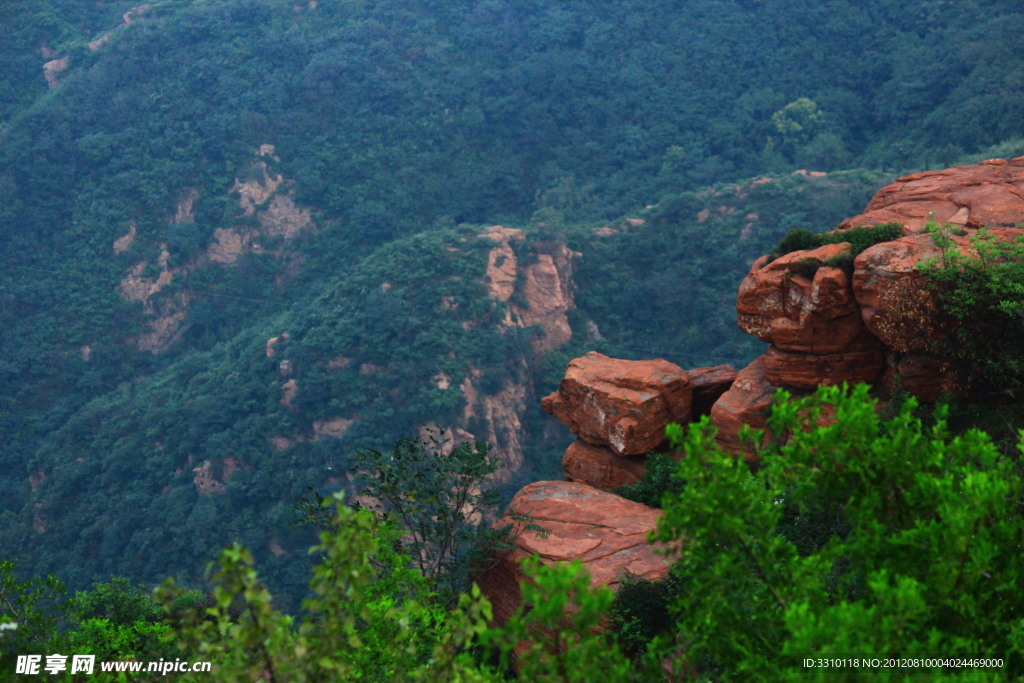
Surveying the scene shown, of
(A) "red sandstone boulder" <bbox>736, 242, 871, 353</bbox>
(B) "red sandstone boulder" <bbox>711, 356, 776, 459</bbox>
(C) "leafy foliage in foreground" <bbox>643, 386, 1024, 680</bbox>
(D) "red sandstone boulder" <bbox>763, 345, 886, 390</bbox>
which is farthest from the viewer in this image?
(B) "red sandstone boulder" <bbox>711, 356, 776, 459</bbox>

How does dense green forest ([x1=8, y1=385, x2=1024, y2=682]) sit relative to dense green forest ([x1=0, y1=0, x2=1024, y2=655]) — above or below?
above

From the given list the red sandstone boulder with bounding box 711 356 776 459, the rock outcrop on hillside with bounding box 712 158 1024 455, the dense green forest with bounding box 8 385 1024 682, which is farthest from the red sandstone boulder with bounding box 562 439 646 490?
the dense green forest with bounding box 8 385 1024 682

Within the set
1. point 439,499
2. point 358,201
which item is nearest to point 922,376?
point 439,499

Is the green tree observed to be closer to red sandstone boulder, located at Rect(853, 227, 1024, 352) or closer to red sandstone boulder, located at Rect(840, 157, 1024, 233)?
red sandstone boulder, located at Rect(853, 227, 1024, 352)

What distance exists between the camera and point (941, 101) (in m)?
53.3

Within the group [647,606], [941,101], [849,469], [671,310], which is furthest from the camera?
[941,101]

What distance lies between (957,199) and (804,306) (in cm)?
500

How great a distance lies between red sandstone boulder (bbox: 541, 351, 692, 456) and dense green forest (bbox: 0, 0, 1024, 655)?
18.8m

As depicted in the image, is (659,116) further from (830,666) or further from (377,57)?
(830,666)

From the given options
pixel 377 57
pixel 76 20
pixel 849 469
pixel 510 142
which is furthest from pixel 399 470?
pixel 76 20

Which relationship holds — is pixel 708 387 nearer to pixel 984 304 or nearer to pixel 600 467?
pixel 600 467

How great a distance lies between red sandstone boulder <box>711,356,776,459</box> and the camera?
1703cm

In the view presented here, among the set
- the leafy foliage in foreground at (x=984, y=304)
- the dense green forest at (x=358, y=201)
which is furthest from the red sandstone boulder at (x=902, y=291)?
the dense green forest at (x=358, y=201)

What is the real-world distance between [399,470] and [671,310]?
31739 mm
